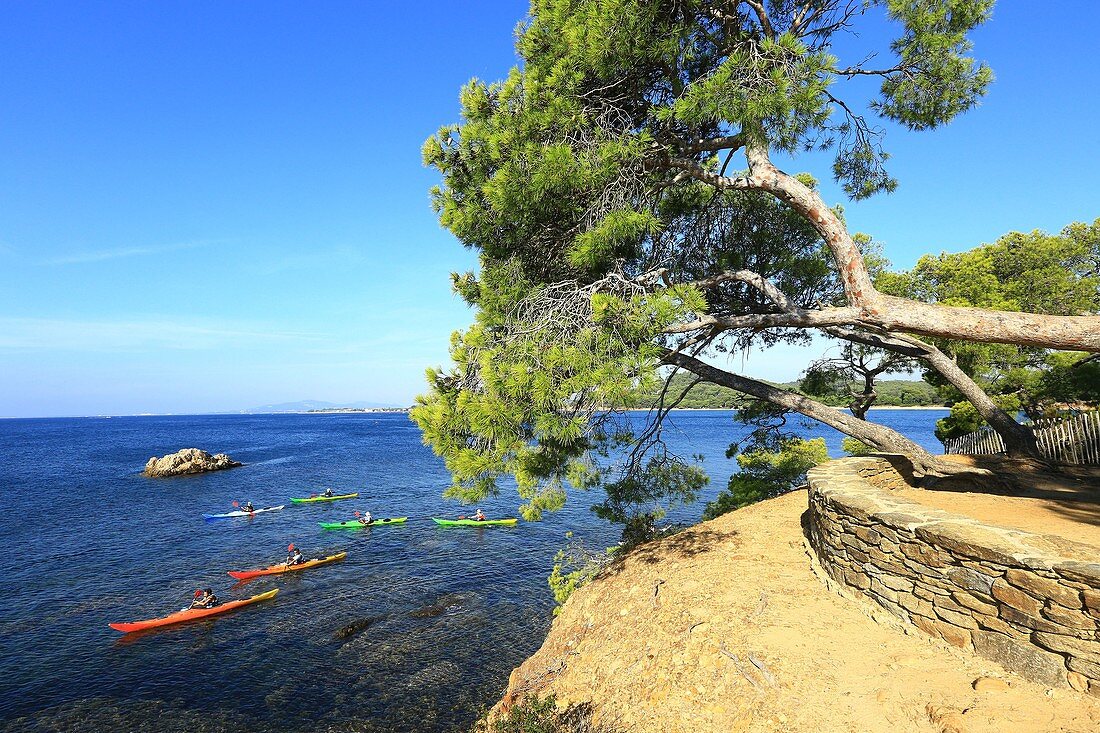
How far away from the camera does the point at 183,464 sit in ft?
143

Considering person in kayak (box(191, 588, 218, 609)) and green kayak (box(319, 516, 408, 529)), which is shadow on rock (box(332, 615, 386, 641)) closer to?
person in kayak (box(191, 588, 218, 609))

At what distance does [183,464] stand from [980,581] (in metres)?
54.5

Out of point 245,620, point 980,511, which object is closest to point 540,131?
point 980,511

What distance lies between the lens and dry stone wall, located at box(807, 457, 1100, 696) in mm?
3994

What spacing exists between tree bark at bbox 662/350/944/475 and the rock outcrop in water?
164ft

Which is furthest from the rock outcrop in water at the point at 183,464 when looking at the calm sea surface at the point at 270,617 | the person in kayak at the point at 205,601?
the person in kayak at the point at 205,601

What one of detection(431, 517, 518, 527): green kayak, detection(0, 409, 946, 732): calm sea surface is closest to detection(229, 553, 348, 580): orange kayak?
detection(0, 409, 946, 732): calm sea surface

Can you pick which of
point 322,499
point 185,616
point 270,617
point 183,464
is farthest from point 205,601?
point 183,464

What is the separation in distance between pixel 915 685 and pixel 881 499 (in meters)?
2.34

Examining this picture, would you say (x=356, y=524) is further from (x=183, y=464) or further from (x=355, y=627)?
(x=183, y=464)

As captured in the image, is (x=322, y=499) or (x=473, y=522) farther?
(x=322, y=499)

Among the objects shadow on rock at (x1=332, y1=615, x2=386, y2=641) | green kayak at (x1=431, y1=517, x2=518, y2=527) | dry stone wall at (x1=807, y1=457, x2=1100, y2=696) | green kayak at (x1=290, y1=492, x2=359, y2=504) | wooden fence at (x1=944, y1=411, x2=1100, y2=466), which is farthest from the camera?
green kayak at (x1=290, y1=492, x2=359, y2=504)

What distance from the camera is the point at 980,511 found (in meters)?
6.81

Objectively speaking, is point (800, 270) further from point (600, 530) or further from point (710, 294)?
point (600, 530)
